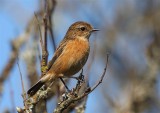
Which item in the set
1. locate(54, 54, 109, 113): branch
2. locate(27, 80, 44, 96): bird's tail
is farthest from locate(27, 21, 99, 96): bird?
locate(54, 54, 109, 113): branch

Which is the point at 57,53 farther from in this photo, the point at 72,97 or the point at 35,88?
the point at 72,97

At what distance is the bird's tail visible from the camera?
6.72 meters

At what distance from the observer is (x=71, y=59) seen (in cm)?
776

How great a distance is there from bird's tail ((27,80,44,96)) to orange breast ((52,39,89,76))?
0.49 m

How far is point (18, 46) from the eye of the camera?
858cm

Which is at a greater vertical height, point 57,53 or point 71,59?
point 57,53

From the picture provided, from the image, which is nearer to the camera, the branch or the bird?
the branch

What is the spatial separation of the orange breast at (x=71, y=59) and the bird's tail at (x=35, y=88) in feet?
1.62

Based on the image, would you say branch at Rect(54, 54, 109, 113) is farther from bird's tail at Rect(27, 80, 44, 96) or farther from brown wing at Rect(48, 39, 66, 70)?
brown wing at Rect(48, 39, 66, 70)

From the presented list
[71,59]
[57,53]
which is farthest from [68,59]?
[57,53]

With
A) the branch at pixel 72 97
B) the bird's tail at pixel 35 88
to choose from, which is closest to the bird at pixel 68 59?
the bird's tail at pixel 35 88

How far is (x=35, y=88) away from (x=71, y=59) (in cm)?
104

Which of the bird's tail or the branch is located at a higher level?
the branch

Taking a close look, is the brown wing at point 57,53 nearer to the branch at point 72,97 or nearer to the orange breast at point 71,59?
the orange breast at point 71,59
